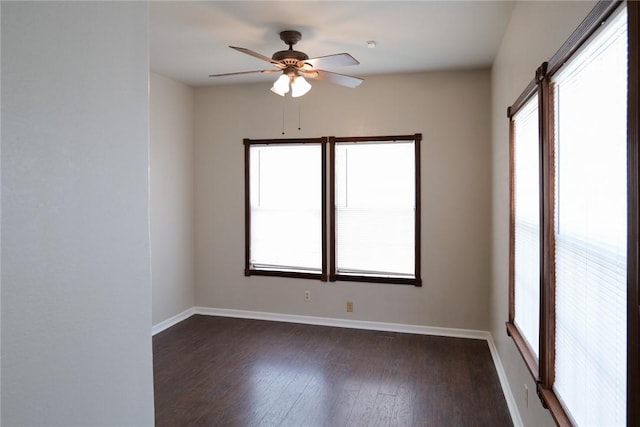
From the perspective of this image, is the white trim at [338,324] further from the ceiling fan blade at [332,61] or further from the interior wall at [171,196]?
the ceiling fan blade at [332,61]

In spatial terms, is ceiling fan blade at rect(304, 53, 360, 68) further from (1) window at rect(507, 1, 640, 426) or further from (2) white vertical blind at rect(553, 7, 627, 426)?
(2) white vertical blind at rect(553, 7, 627, 426)

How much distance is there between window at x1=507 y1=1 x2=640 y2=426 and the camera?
42.8 inches

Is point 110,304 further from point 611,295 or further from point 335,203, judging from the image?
point 335,203

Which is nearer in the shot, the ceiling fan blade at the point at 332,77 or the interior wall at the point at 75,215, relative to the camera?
the interior wall at the point at 75,215

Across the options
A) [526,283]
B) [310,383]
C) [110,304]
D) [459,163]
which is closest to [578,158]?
[526,283]

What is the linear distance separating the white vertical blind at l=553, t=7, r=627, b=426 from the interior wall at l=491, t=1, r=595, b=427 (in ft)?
0.69

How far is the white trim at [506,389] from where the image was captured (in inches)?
106

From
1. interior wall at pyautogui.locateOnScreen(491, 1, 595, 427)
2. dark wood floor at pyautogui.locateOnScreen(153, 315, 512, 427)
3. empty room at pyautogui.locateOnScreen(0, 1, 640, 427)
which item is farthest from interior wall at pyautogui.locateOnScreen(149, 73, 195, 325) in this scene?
interior wall at pyautogui.locateOnScreen(491, 1, 595, 427)

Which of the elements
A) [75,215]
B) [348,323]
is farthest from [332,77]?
[75,215]

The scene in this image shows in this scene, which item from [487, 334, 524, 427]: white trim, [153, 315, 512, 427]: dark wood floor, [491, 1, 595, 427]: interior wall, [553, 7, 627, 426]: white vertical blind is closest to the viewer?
[553, 7, 627, 426]: white vertical blind

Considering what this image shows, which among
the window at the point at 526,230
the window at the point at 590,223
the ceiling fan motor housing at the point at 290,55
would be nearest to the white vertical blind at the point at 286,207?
the ceiling fan motor housing at the point at 290,55

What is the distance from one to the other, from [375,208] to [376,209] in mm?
16

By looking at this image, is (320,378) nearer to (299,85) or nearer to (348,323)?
(348,323)

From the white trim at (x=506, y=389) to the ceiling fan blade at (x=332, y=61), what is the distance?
2571mm
